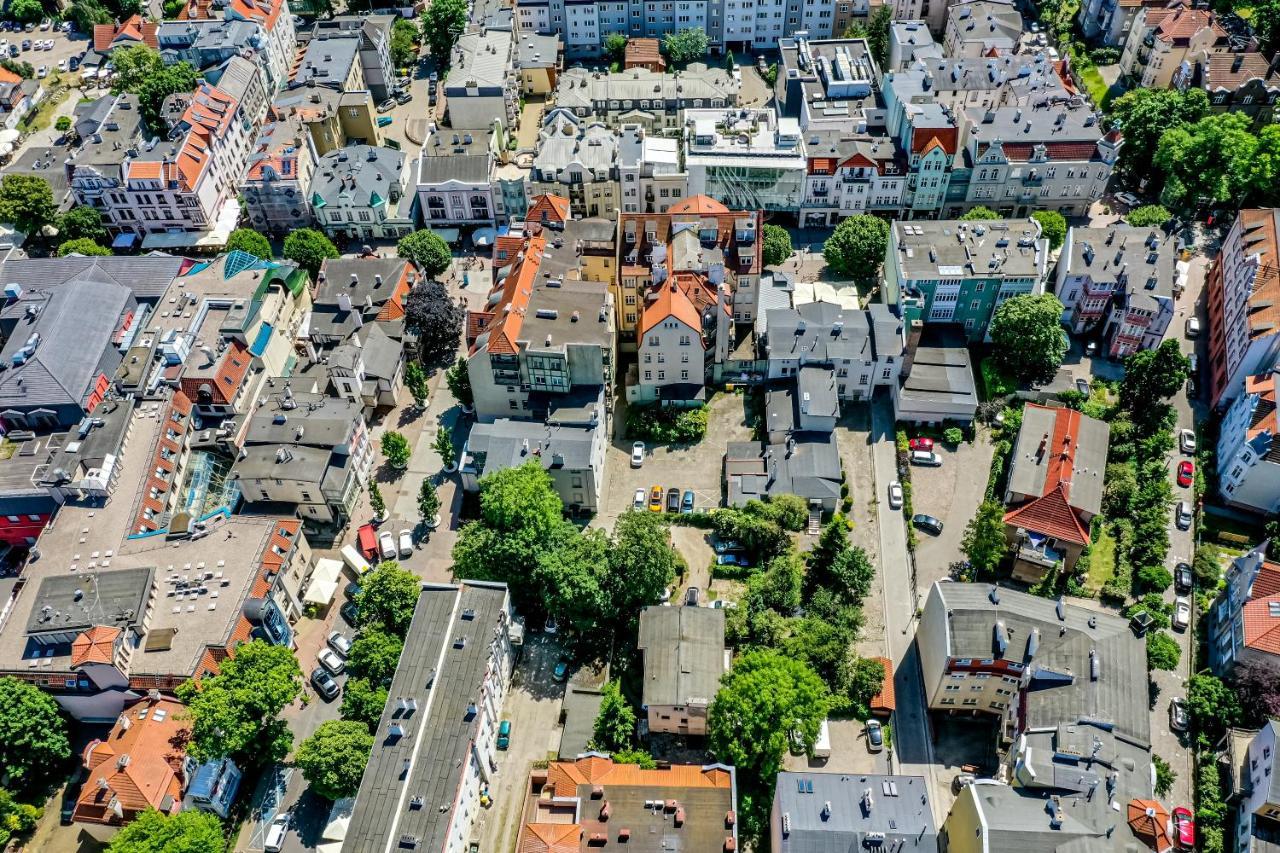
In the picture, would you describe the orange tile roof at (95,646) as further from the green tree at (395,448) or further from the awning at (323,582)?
the green tree at (395,448)

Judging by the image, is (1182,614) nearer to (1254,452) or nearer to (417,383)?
(1254,452)

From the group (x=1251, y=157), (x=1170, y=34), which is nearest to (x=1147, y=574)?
(x=1251, y=157)

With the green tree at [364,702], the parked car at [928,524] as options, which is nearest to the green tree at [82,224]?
the green tree at [364,702]

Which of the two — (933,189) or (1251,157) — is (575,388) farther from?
(1251,157)

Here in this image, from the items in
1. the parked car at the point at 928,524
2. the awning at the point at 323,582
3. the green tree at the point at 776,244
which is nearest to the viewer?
the awning at the point at 323,582

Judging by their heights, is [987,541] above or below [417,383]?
below

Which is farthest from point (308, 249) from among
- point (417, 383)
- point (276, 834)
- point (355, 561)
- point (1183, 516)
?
point (1183, 516)

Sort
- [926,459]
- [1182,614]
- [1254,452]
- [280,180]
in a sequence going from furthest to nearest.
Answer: [280,180], [926,459], [1254,452], [1182,614]
